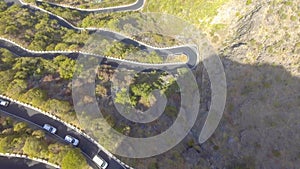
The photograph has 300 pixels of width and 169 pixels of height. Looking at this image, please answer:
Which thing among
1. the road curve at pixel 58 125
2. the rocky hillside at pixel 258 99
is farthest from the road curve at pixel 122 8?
the road curve at pixel 58 125

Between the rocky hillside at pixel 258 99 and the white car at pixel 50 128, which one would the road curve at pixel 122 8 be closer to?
the rocky hillside at pixel 258 99

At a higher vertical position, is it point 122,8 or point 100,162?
point 122,8

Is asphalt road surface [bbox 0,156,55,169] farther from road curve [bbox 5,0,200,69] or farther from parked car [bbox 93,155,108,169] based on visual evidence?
road curve [bbox 5,0,200,69]

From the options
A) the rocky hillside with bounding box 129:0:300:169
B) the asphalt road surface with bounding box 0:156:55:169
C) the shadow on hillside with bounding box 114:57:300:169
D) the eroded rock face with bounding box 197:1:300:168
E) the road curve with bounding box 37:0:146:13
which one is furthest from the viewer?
the road curve with bounding box 37:0:146:13

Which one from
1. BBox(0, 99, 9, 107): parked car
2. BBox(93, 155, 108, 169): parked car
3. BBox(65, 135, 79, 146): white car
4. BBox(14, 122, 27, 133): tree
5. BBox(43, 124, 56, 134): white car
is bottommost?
BBox(0, 99, 9, 107): parked car

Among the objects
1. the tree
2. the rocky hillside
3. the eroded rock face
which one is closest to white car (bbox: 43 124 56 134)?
the tree

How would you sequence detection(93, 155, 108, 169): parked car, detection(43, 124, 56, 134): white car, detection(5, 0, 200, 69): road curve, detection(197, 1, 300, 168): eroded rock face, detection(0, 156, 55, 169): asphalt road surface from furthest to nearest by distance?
1. detection(5, 0, 200, 69): road curve
2. detection(197, 1, 300, 168): eroded rock face
3. detection(43, 124, 56, 134): white car
4. detection(93, 155, 108, 169): parked car
5. detection(0, 156, 55, 169): asphalt road surface

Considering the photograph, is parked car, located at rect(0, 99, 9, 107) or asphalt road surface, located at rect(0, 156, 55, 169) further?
parked car, located at rect(0, 99, 9, 107)

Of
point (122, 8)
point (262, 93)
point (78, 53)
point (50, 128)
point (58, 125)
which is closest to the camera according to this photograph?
point (50, 128)

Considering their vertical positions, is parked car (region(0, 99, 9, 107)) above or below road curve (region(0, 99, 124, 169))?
below

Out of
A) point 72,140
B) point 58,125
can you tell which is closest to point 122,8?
point 58,125

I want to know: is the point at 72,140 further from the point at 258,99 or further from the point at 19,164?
the point at 258,99

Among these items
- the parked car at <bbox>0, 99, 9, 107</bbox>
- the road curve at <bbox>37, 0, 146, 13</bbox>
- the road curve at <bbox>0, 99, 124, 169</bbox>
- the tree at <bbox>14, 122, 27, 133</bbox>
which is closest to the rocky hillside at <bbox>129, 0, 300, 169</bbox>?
the road curve at <bbox>0, 99, 124, 169</bbox>
